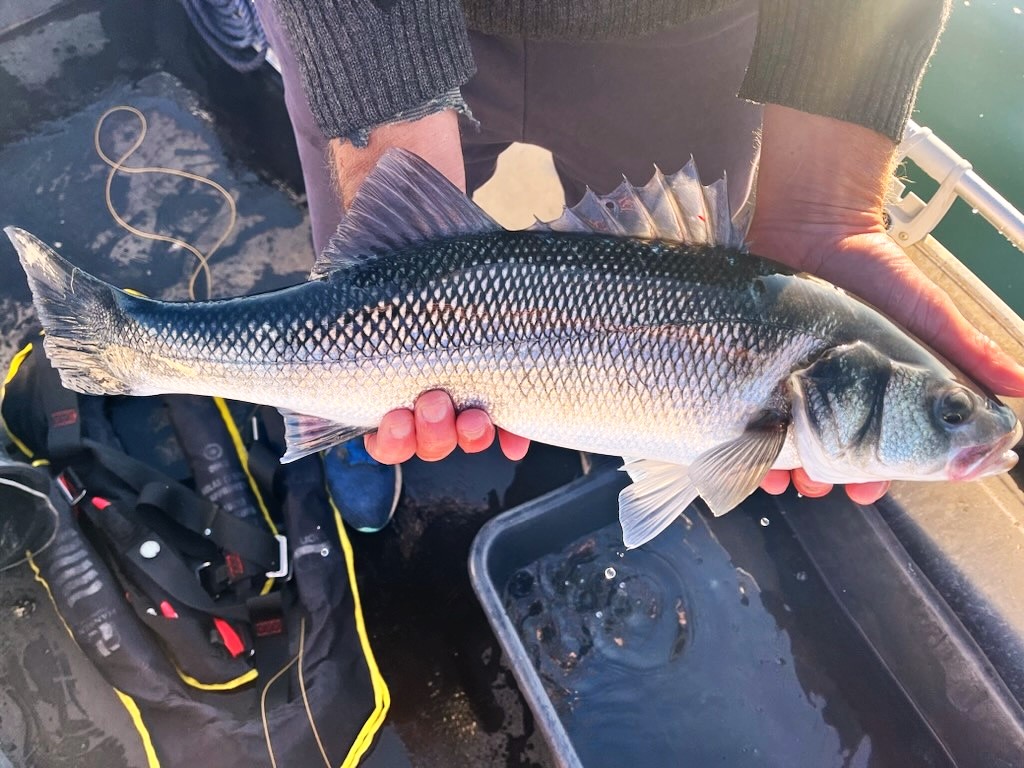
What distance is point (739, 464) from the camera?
1769mm

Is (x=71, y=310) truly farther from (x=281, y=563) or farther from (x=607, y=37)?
(x=607, y=37)

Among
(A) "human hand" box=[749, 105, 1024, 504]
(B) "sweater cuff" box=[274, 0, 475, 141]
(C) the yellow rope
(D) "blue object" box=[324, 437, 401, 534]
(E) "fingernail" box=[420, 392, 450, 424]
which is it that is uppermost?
(B) "sweater cuff" box=[274, 0, 475, 141]

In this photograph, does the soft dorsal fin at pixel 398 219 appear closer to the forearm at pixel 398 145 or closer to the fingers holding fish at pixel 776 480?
the forearm at pixel 398 145

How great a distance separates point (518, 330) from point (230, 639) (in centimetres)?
147

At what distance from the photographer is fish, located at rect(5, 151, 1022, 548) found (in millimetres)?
1725

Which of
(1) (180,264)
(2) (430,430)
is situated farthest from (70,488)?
(2) (430,430)

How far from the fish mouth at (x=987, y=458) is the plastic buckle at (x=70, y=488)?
8.84ft

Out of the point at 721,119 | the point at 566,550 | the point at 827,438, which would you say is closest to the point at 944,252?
the point at 721,119

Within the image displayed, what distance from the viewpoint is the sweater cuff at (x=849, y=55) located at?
1.90 m

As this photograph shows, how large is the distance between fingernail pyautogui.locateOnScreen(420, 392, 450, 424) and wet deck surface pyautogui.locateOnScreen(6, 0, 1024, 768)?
3.63ft

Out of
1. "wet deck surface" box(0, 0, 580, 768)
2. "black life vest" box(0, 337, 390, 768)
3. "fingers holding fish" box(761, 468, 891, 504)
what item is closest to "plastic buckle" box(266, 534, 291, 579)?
"black life vest" box(0, 337, 390, 768)

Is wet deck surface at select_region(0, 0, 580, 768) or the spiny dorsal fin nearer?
the spiny dorsal fin

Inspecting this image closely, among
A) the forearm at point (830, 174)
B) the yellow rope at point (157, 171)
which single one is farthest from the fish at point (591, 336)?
the yellow rope at point (157, 171)

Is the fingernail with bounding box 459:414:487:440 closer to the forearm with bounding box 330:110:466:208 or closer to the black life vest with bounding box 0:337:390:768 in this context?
the forearm with bounding box 330:110:466:208
